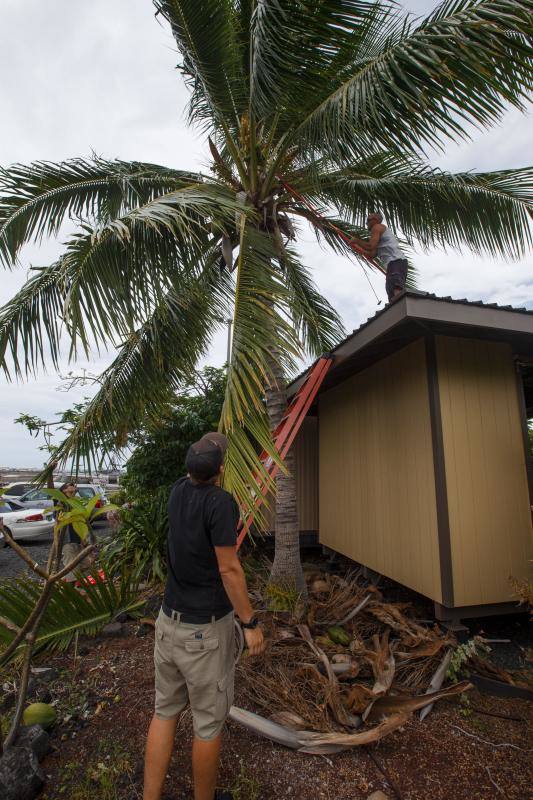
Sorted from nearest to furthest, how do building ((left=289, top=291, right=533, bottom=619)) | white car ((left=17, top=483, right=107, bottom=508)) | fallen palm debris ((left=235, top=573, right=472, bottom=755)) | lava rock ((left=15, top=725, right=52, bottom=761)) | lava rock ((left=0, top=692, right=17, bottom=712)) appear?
1. lava rock ((left=15, top=725, right=52, bottom=761))
2. fallen palm debris ((left=235, top=573, right=472, bottom=755))
3. lava rock ((left=0, top=692, right=17, bottom=712))
4. building ((left=289, top=291, right=533, bottom=619))
5. white car ((left=17, top=483, right=107, bottom=508))

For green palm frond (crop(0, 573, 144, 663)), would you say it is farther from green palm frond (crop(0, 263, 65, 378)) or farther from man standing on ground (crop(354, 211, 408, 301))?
man standing on ground (crop(354, 211, 408, 301))

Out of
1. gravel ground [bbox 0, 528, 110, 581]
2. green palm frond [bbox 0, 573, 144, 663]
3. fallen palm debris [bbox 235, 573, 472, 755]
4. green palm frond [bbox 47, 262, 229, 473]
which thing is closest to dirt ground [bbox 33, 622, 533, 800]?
fallen palm debris [bbox 235, 573, 472, 755]

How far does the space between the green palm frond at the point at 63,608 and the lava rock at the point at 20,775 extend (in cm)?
127

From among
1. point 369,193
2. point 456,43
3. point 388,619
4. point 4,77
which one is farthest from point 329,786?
point 4,77

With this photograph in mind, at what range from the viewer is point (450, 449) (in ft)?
12.1

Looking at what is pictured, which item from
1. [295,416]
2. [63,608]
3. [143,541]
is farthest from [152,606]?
[295,416]

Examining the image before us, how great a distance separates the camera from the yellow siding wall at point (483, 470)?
3592 mm

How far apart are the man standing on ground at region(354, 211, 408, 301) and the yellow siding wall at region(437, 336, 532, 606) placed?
3.50 ft

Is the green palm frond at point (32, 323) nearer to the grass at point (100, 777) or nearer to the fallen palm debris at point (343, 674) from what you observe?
the grass at point (100, 777)

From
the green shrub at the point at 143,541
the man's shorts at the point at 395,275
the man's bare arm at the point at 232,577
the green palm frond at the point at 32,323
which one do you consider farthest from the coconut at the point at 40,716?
the man's shorts at the point at 395,275

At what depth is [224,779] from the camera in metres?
2.14

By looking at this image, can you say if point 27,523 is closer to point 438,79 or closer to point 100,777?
point 100,777

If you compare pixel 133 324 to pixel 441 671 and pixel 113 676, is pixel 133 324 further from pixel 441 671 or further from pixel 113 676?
pixel 441 671

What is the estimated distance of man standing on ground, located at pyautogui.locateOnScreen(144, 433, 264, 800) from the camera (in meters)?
1.80
